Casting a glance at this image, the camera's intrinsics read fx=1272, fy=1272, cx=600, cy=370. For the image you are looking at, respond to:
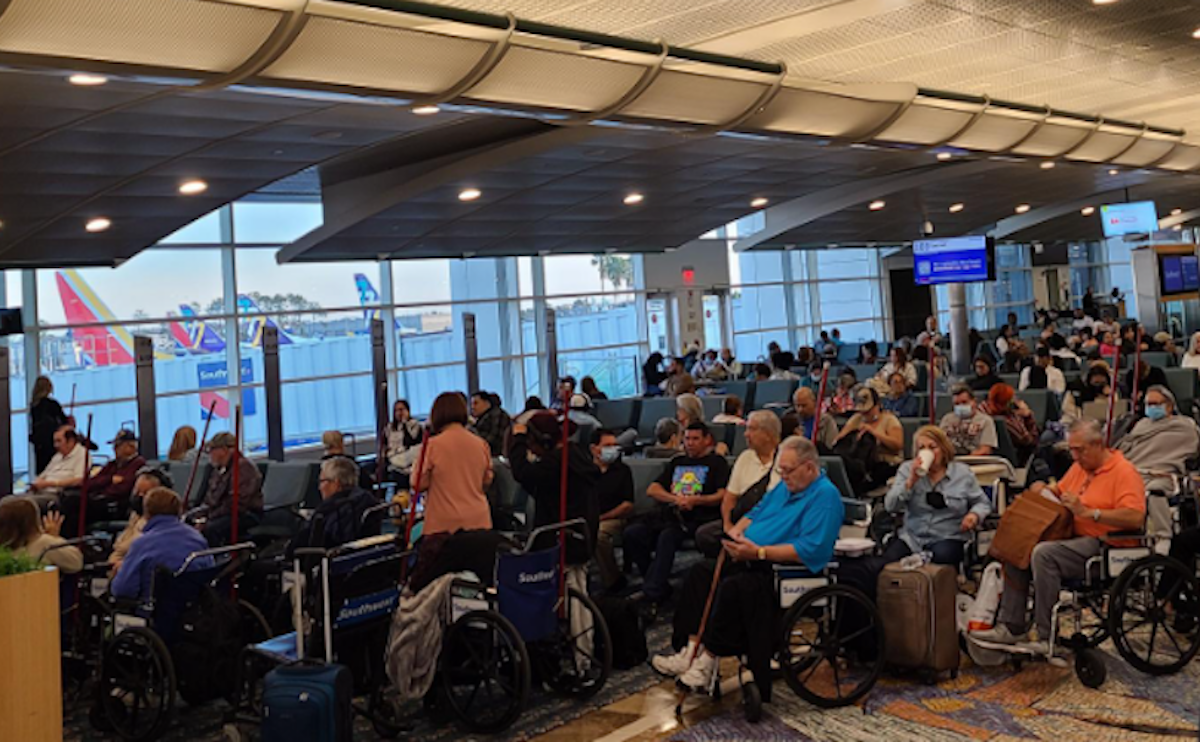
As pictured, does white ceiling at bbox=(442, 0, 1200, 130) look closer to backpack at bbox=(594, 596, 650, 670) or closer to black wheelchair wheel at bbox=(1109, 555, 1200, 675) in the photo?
backpack at bbox=(594, 596, 650, 670)

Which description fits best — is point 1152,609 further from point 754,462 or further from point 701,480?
point 701,480

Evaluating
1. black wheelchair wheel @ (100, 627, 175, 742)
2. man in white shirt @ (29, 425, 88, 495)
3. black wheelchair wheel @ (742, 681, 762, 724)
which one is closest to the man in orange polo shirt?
black wheelchair wheel @ (742, 681, 762, 724)

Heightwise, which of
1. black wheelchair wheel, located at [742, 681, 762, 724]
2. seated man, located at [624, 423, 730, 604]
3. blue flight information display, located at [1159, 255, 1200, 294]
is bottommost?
black wheelchair wheel, located at [742, 681, 762, 724]

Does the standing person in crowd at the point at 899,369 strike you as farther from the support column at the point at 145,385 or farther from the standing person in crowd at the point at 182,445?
the support column at the point at 145,385

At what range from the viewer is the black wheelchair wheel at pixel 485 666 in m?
6.20

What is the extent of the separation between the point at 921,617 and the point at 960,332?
71.5 feet

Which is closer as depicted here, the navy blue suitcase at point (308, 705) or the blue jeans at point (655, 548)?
the navy blue suitcase at point (308, 705)

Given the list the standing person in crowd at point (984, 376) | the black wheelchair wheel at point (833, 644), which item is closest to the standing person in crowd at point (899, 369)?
the standing person in crowd at point (984, 376)

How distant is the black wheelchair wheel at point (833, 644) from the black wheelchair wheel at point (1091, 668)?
3.30 ft

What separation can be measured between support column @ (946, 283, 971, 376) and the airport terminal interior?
394 inches

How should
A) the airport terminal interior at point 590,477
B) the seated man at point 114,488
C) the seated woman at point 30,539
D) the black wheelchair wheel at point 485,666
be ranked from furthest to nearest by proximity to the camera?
1. the seated man at point 114,488
2. the seated woman at point 30,539
3. the black wheelchair wheel at point 485,666
4. the airport terminal interior at point 590,477

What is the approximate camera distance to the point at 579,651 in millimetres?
6793

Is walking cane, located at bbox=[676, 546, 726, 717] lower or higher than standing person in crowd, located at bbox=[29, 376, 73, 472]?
lower

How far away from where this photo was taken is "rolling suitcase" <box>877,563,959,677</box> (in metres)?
6.59
